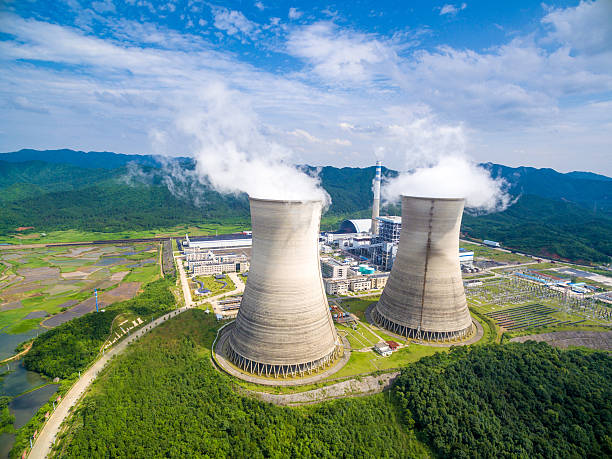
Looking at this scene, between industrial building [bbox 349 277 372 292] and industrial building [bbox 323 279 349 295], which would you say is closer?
industrial building [bbox 323 279 349 295]

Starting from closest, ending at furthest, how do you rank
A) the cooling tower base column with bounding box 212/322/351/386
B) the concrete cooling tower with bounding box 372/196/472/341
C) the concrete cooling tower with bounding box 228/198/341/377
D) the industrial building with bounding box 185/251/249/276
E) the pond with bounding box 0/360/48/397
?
the concrete cooling tower with bounding box 228/198/341/377 < the cooling tower base column with bounding box 212/322/351/386 < the pond with bounding box 0/360/48/397 < the concrete cooling tower with bounding box 372/196/472/341 < the industrial building with bounding box 185/251/249/276

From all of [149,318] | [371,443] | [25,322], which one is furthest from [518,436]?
[25,322]

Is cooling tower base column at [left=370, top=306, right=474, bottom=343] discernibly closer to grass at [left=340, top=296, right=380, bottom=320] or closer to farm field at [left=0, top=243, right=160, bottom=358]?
grass at [left=340, top=296, right=380, bottom=320]

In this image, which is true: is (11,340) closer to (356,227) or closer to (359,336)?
(359,336)

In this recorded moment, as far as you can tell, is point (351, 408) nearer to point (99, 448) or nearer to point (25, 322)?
point (99, 448)

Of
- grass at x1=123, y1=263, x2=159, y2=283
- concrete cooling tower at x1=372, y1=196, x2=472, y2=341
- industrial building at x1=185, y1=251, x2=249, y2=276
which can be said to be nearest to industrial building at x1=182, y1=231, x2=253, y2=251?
grass at x1=123, y1=263, x2=159, y2=283

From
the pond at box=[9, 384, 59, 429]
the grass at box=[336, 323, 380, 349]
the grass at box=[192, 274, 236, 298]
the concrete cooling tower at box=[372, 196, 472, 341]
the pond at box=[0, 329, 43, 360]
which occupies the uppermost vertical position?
the concrete cooling tower at box=[372, 196, 472, 341]
